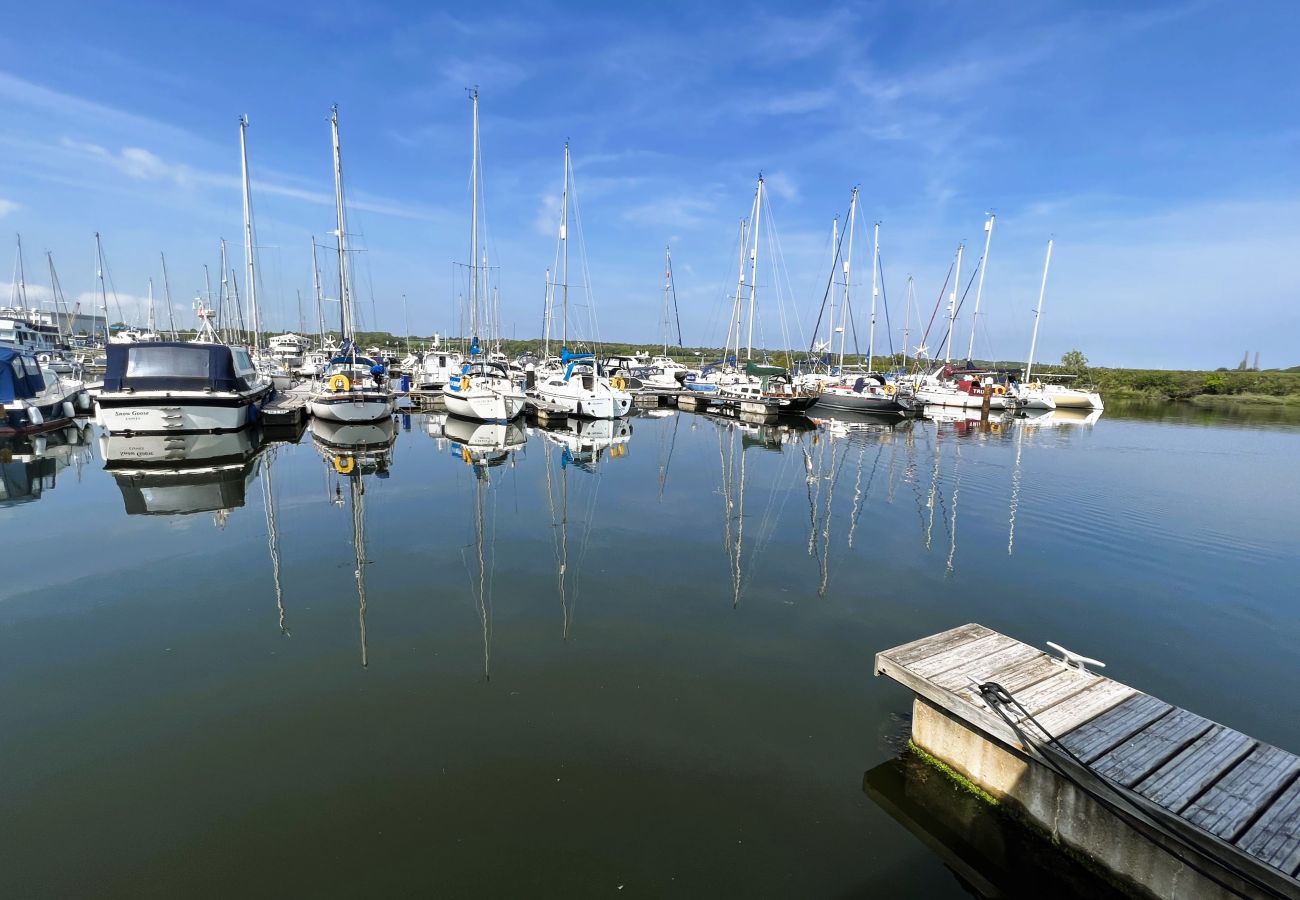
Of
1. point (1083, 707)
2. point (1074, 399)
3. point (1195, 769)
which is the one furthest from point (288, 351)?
point (1074, 399)

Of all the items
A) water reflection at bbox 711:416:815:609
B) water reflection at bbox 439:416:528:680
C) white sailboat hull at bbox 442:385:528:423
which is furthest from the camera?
white sailboat hull at bbox 442:385:528:423

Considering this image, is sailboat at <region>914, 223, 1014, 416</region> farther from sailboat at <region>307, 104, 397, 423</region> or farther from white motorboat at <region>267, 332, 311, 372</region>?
white motorboat at <region>267, 332, 311, 372</region>

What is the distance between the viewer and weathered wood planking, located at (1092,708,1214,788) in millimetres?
4086

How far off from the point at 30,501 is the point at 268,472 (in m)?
4.74

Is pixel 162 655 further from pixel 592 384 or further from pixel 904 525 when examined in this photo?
pixel 592 384

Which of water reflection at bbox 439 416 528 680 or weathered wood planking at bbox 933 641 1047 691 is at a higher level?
weathered wood planking at bbox 933 641 1047 691

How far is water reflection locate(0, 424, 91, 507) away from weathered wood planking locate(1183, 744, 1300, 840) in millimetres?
19951

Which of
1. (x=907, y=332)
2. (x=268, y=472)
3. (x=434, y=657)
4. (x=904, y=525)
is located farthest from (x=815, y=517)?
(x=907, y=332)

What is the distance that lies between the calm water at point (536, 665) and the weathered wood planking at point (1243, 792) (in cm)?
105

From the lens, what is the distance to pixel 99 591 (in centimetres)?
879

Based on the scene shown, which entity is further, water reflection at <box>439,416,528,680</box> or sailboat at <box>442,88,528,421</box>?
sailboat at <box>442,88,528,421</box>

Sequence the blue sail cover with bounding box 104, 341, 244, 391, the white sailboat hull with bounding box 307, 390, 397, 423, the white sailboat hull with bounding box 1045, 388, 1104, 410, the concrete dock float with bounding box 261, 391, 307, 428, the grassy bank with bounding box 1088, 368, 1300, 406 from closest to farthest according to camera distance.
A: the blue sail cover with bounding box 104, 341, 244, 391
the white sailboat hull with bounding box 307, 390, 397, 423
the concrete dock float with bounding box 261, 391, 307, 428
the white sailboat hull with bounding box 1045, 388, 1104, 410
the grassy bank with bounding box 1088, 368, 1300, 406

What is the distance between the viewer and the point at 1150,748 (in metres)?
4.36

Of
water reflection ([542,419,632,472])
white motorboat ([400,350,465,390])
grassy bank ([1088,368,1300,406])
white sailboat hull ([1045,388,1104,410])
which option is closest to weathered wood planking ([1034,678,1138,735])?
water reflection ([542,419,632,472])
